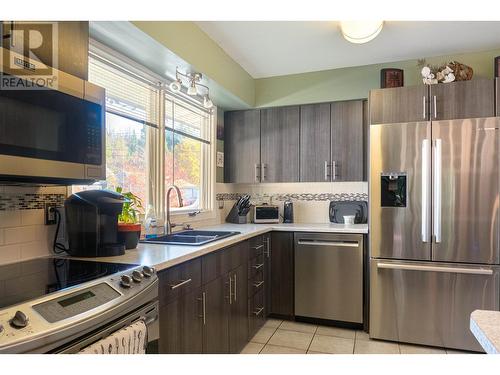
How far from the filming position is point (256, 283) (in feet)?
9.41

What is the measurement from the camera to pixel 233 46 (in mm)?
2812

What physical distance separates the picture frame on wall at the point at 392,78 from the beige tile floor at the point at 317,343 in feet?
7.02

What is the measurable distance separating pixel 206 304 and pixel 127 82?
1580 millimetres

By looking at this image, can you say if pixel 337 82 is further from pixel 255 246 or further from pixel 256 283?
pixel 256 283

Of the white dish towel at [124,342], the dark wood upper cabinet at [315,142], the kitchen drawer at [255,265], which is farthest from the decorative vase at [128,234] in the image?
the dark wood upper cabinet at [315,142]

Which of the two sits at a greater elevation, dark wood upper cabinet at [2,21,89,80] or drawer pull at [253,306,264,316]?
dark wood upper cabinet at [2,21,89,80]

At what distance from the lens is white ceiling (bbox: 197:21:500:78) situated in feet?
8.11

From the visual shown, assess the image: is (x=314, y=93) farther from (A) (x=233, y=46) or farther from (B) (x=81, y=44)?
(B) (x=81, y=44)

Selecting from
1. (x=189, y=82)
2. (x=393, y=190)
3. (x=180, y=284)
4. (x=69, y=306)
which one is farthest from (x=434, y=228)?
(x=69, y=306)

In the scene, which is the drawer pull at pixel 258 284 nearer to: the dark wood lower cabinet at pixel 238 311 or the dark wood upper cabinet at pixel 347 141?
the dark wood lower cabinet at pixel 238 311

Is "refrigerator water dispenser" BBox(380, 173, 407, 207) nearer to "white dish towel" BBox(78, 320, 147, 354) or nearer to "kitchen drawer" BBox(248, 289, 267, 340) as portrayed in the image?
"kitchen drawer" BBox(248, 289, 267, 340)

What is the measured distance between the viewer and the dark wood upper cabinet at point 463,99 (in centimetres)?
257

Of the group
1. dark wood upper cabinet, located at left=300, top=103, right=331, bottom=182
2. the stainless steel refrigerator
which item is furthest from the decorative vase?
dark wood upper cabinet, located at left=300, top=103, right=331, bottom=182

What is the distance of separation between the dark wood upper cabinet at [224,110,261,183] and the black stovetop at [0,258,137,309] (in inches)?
89.6
